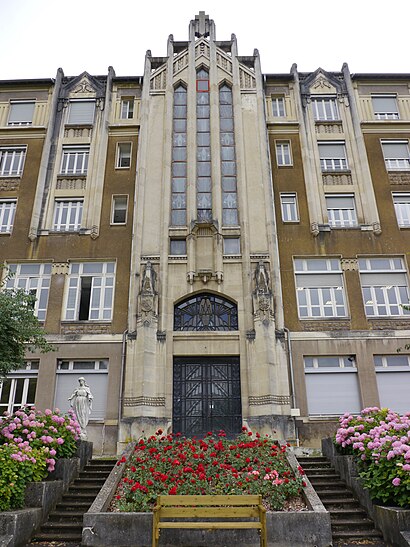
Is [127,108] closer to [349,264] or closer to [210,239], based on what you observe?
[210,239]

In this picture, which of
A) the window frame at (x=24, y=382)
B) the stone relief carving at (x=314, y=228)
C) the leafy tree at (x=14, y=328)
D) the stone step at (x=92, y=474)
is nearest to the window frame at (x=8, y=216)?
the window frame at (x=24, y=382)

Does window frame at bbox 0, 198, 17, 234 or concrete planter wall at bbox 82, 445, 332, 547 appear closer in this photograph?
concrete planter wall at bbox 82, 445, 332, 547

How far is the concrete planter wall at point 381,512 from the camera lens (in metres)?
8.52

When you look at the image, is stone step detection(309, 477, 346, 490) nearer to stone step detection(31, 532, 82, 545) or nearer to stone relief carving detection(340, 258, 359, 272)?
stone step detection(31, 532, 82, 545)

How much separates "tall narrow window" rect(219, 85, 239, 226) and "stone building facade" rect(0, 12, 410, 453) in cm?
11

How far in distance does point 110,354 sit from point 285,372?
25.1ft

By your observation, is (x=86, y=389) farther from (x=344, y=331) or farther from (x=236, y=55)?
(x=236, y=55)

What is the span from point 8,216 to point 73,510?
656 inches

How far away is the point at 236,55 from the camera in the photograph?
85.3 feet

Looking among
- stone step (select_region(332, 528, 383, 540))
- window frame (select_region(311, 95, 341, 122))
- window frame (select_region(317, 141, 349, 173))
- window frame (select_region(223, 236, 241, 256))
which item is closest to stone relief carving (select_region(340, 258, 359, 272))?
window frame (select_region(223, 236, 241, 256))

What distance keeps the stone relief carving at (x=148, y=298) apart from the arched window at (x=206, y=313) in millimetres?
1241

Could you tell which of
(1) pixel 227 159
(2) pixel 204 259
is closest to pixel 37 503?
(2) pixel 204 259

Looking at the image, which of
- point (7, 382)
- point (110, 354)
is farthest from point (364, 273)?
point (7, 382)

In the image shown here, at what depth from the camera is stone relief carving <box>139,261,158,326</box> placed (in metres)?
19.6
